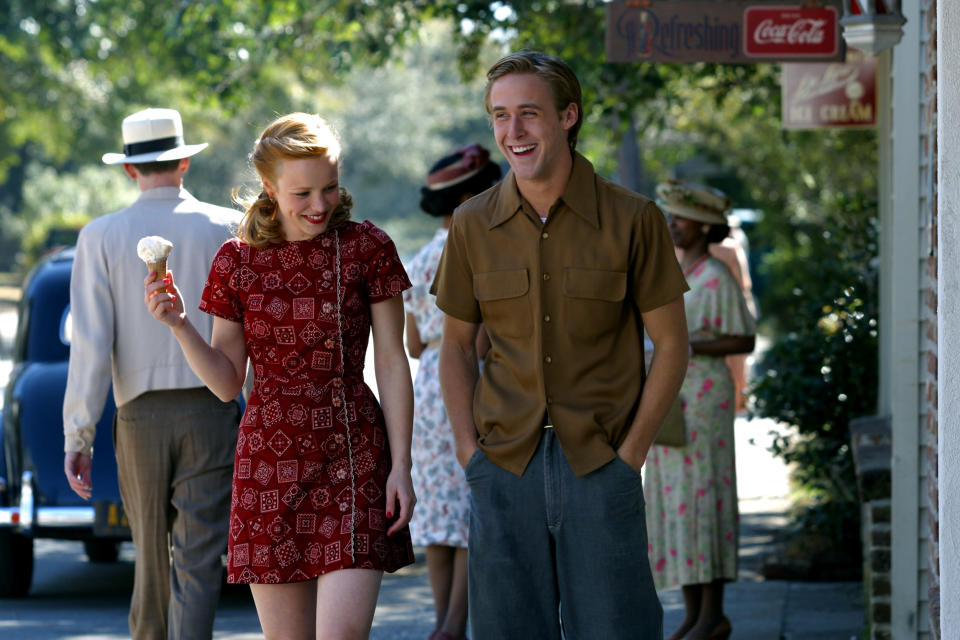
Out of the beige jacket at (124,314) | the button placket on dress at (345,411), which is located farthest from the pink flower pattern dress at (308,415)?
the beige jacket at (124,314)

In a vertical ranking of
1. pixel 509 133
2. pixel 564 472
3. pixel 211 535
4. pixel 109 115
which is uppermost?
pixel 109 115

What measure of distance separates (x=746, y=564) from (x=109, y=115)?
836 inches

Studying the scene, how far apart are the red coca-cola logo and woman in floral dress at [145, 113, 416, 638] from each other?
3217 millimetres

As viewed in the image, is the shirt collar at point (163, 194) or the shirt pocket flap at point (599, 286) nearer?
the shirt pocket flap at point (599, 286)

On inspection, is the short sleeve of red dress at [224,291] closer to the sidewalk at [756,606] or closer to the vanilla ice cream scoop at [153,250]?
the vanilla ice cream scoop at [153,250]

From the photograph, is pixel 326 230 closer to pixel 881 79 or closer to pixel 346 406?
pixel 346 406

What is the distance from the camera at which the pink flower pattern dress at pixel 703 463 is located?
6582mm

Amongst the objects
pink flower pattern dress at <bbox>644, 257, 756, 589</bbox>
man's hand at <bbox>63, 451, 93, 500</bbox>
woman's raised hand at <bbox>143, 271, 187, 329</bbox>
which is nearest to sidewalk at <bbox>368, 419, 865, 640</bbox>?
pink flower pattern dress at <bbox>644, 257, 756, 589</bbox>

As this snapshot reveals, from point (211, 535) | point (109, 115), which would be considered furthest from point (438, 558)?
point (109, 115)

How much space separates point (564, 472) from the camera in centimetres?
379

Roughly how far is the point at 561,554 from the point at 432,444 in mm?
2812

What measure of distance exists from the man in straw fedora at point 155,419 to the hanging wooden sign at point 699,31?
242cm

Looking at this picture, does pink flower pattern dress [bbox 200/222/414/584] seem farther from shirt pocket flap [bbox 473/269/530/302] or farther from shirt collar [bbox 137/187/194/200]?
shirt collar [bbox 137/187/194/200]

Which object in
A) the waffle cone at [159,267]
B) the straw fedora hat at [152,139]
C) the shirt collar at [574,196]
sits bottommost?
the waffle cone at [159,267]
